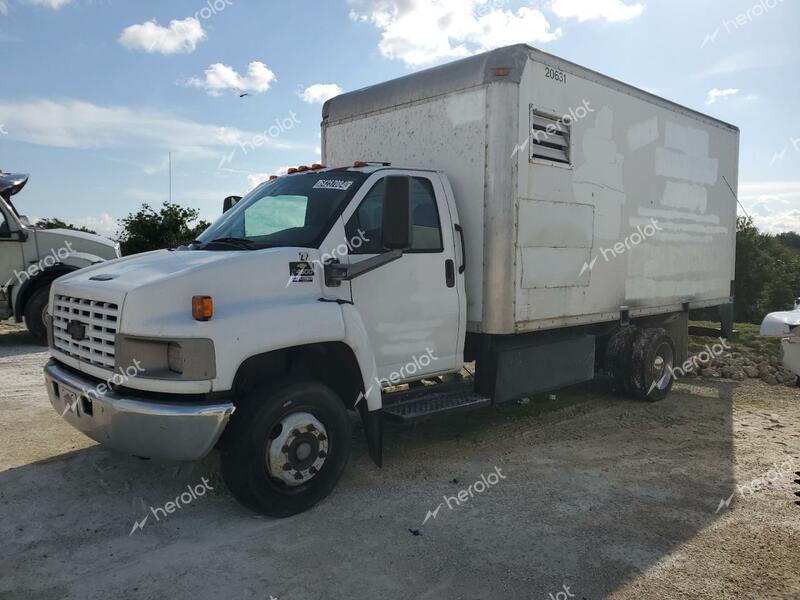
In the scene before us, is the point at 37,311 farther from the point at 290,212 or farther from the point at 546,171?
the point at 546,171

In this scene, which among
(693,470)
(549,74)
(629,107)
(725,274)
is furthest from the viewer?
(725,274)

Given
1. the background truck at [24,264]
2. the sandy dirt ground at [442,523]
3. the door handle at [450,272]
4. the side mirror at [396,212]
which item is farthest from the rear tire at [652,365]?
the background truck at [24,264]

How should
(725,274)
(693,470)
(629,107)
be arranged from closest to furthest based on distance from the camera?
1. (693,470)
2. (629,107)
3. (725,274)

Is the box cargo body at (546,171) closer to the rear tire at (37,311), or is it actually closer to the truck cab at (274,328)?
the truck cab at (274,328)

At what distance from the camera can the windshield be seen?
4.65 meters

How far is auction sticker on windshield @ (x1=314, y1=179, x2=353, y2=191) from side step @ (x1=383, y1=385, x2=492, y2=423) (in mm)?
1688

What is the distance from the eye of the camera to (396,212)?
4.40 metres

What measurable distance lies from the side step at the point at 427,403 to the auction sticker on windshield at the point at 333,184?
1.69 meters

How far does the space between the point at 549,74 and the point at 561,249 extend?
5.10 ft

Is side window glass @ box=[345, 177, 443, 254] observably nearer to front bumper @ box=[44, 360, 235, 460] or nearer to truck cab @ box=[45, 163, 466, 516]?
truck cab @ box=[45, 163, 466, 516]

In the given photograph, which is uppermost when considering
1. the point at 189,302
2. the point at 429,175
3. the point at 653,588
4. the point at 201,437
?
the point at 429,175

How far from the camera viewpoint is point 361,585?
11.2ft

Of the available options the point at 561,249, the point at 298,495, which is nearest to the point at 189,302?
the point at 298,495

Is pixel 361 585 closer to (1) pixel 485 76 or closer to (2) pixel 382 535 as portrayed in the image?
(2) pixel 382 535
